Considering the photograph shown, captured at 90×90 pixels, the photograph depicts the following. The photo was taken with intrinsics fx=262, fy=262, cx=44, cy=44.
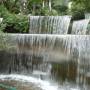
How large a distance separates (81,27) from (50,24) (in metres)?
1.53

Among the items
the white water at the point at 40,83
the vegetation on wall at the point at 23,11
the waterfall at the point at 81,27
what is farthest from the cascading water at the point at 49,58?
the vegetation on wall at the point at 23,11

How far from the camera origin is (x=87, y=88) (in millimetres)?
7879

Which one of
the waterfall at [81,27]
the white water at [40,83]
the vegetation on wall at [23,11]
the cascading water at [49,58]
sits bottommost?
the white water at [40,83]

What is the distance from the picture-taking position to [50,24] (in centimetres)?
1152

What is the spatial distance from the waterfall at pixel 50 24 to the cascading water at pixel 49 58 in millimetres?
2414

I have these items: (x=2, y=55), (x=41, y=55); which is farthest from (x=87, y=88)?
(x=2, y=55)

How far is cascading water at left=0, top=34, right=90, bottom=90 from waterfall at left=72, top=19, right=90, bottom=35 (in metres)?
2.16

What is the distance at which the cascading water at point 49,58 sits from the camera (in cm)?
806

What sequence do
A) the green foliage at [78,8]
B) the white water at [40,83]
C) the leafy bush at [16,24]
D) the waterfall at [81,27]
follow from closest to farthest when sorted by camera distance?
the white water at [40,83] → the waterfall at [81,27] → the leafy bush at [16,24] → the green foliage at [78,8]

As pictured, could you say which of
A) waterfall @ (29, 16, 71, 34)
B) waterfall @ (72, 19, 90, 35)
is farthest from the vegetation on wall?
waterfall @ (72, 19, 90, 35)

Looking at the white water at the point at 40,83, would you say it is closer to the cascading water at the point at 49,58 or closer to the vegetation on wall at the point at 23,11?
the cascading water at the point at 49,58

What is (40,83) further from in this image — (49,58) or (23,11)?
(23,11)

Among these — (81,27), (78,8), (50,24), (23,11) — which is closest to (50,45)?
(81,27)

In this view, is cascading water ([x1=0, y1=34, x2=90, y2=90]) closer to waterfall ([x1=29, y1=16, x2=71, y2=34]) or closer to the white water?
the white water
